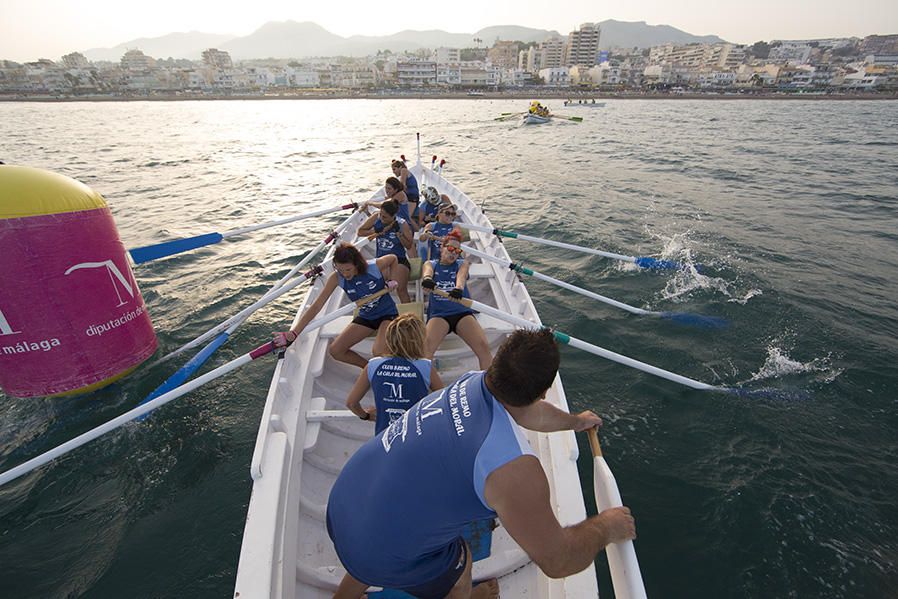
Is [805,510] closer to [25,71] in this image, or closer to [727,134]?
[727,134]

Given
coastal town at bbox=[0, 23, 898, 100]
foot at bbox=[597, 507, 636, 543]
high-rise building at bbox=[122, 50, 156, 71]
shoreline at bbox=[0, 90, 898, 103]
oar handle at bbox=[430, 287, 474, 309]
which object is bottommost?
oar handle at bbox=[430, 287, 474, 309]

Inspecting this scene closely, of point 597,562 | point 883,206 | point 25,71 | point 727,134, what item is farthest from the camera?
point 25,71

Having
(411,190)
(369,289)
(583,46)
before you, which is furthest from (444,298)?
(583,46)

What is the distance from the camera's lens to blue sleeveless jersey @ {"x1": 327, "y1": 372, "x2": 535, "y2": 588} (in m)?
1.71

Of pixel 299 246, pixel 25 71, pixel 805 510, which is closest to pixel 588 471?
pixel 805 510

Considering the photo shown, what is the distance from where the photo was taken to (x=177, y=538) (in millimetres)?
4117

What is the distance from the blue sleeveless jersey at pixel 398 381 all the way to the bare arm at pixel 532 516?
1.54 meters

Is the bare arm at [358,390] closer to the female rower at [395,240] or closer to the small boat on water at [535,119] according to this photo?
the female rower at [395,240]

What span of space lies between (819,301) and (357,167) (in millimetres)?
22477

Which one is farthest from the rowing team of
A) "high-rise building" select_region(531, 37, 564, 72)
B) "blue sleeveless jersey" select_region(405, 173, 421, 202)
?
"high-rise building" select_region(531, 37, 564, 72)

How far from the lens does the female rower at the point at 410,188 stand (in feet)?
30.9

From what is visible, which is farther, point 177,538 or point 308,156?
point 308,156

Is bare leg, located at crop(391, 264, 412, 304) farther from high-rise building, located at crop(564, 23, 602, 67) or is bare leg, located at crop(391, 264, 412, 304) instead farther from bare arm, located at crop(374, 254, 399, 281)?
high-rise building, located at crop(564, 23, 602, 67)

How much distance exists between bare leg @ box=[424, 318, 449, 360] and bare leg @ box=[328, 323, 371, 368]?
0.83m
